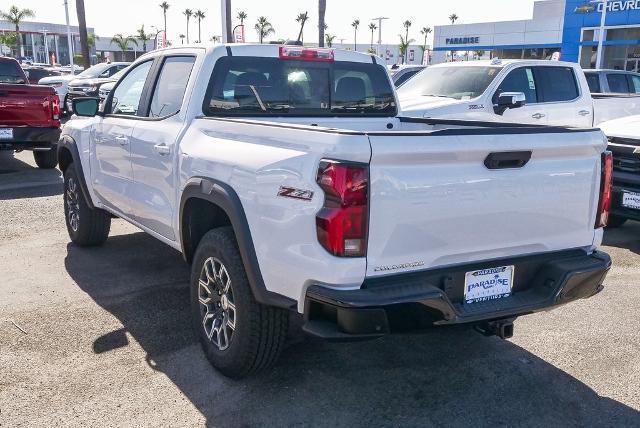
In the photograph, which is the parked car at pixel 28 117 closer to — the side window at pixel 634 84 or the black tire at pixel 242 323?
the black tire at pixel 242 323

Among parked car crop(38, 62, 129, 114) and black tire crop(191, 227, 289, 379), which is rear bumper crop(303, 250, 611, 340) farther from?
parked car crop(38, 62, 129, 114)

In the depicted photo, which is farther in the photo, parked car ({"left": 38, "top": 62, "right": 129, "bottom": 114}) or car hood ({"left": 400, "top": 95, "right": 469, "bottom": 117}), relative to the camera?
parked car ({"left": 38, "top": 62, "right": 129, "bottom": 114})

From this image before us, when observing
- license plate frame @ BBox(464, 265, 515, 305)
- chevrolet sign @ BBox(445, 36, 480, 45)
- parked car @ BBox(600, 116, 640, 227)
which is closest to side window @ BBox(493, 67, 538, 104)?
parked car @ BBox(600, 116, 640, 227)

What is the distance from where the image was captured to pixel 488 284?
326 cm

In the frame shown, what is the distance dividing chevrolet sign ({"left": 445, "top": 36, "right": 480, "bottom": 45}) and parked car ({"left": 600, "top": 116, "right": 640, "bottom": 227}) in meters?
41.2

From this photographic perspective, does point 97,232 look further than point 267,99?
Yes

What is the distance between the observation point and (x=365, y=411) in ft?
11.1

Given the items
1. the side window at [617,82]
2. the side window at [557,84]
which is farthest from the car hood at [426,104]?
the side window at [617,82]

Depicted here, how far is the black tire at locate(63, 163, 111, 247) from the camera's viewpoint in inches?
239

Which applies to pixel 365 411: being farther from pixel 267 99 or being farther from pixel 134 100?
pixel 134 100

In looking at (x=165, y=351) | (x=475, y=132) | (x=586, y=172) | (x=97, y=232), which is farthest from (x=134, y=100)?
(x=586, y=172)

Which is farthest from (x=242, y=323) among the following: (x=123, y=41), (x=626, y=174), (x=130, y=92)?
(x=123, y=41)

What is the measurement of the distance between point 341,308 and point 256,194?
789mm

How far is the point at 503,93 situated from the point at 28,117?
7.32 metres
